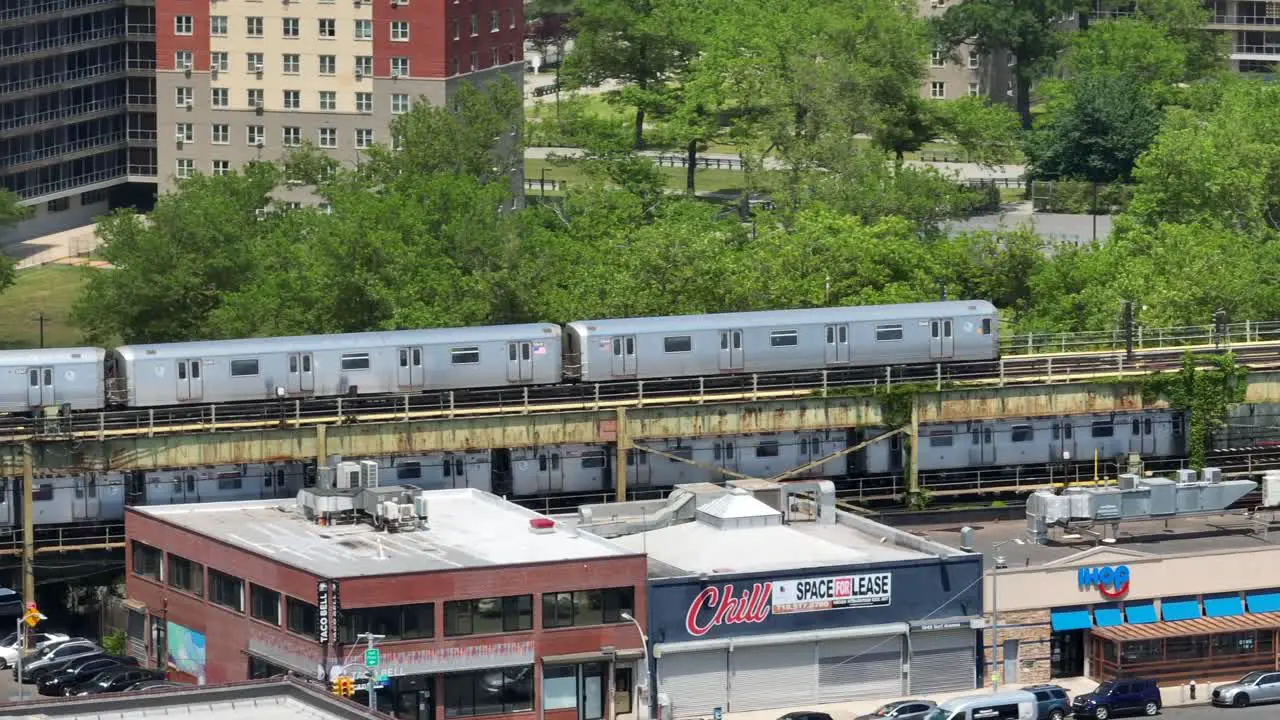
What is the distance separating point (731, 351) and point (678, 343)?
7.25 feet

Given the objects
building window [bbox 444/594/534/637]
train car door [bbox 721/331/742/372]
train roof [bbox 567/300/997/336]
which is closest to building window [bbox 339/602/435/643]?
building window [bbox 444/594/534/637]

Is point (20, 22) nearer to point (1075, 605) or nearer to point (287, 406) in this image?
point (287, 406)

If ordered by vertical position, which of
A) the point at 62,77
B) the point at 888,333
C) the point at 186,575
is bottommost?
the point at 186,575

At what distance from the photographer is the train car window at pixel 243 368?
10625 centimetres

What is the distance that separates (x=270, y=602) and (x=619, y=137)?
3537 inches

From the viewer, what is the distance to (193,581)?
94.7 meters

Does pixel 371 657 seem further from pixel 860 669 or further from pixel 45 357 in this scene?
pixel 45 357

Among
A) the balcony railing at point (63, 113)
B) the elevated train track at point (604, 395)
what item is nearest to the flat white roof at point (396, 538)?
the elevated train track at point (604, 395)

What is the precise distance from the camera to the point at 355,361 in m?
108

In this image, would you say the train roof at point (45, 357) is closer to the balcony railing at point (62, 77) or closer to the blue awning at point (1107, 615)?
the blue awning at point (1107, 615)

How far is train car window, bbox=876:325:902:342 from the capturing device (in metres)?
114

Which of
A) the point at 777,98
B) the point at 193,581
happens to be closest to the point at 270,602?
the point at 193,581

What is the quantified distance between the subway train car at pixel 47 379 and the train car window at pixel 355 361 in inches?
364

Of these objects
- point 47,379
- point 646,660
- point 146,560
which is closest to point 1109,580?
point 646,660
